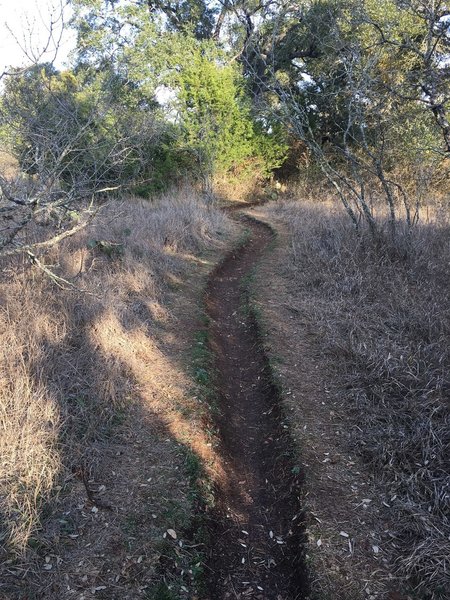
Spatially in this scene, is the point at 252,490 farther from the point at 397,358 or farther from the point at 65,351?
the point at 65,351

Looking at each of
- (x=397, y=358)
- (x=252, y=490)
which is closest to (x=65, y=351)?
(x=252, y=490)

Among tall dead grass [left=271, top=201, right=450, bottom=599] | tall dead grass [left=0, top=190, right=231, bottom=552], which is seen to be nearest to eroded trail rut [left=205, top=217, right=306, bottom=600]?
tall dead grass [left=271, top=201, right=450, bottom=599]

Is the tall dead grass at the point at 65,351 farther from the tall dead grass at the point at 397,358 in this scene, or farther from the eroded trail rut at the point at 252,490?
the tall dead grass at the point at 397,358

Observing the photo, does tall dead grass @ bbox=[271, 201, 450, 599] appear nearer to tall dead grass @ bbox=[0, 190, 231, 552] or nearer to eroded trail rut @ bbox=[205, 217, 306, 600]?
eroded trail rut @ bbox=[205, 217, 306, 600]

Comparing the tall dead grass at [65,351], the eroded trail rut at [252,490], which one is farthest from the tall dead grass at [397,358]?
the tall dead grass at [65,351]

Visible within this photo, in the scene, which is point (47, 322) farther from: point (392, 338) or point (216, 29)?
point (216, 29)

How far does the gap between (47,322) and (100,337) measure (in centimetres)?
58

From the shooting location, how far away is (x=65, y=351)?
4.29 m

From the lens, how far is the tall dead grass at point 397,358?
9.21 feet

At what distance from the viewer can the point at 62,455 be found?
3186 mm

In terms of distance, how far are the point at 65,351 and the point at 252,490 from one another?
7.60 ft

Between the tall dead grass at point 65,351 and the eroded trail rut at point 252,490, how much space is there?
112 centimetres

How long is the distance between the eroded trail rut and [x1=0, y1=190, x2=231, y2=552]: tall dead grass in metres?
1.12

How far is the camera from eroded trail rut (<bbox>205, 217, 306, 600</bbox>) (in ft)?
9.00
